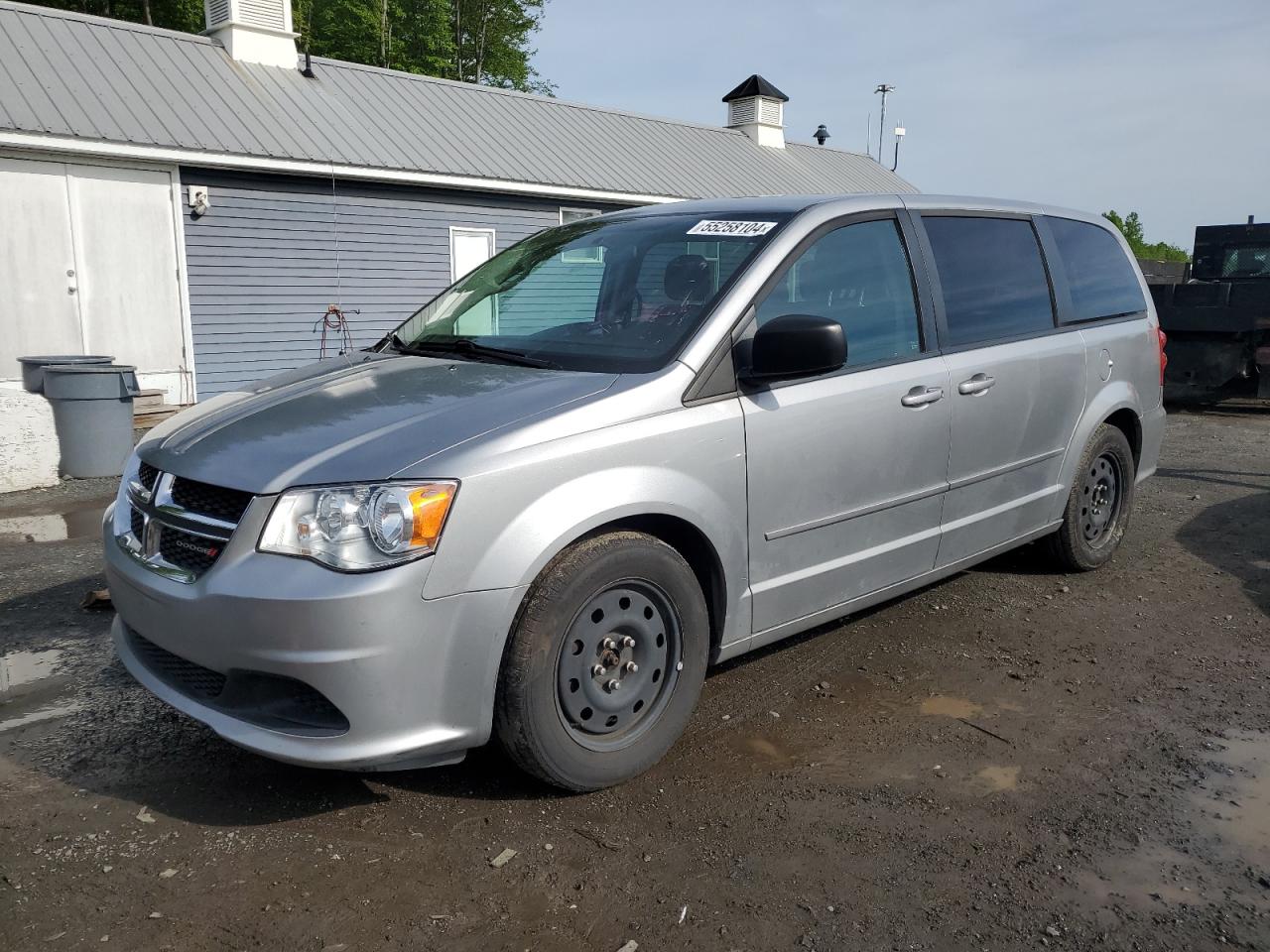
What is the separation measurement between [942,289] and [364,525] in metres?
2.68

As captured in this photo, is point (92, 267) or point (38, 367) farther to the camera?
point (92, 267)

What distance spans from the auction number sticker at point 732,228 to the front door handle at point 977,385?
1089 millimetres

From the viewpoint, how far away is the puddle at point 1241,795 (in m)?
2.90

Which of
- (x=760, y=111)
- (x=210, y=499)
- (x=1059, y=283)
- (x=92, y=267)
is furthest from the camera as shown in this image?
(x=760, y=111)

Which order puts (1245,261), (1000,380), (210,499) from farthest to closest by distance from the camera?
1. (1245,261)
2. (1000,380)
3. (210,499)

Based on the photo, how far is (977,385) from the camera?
166 inches

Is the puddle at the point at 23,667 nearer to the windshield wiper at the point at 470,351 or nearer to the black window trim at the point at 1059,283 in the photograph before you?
the windshield wiper at the point at 470,351

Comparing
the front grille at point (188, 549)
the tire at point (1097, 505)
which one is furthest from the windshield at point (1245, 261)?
the front grille at point (188, 549)

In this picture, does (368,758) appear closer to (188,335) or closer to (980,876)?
(980,876)

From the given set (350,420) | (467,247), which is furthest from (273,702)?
(467,247)

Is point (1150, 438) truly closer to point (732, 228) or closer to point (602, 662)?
point (732, 228)

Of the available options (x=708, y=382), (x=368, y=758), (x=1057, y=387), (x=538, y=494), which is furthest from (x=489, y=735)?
(x=1057, y=387)

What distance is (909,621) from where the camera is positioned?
4715 millimetres

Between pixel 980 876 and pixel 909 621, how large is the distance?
2.08 metres
